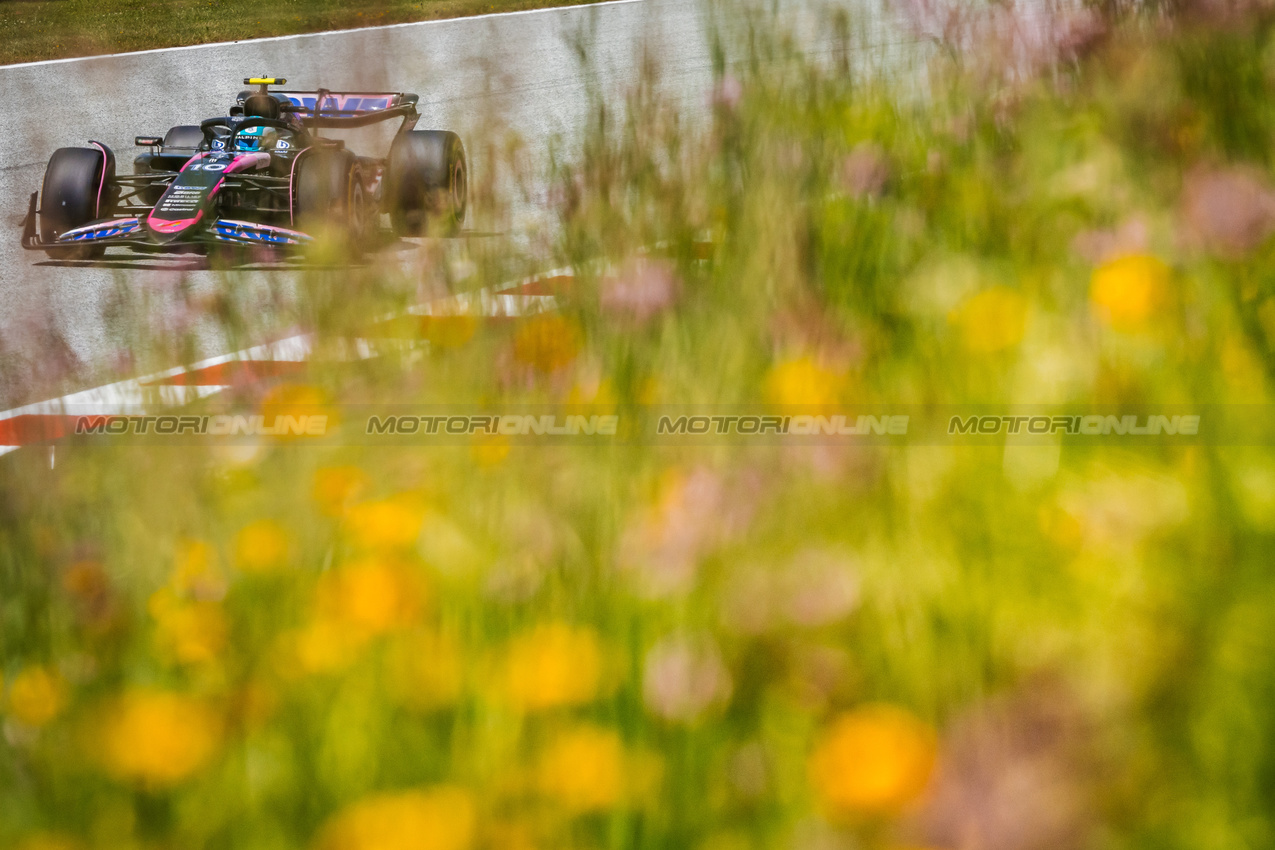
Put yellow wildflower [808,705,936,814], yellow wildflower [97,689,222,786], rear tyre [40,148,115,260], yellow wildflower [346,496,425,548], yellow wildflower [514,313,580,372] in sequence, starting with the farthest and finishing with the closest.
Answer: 1. rear tyre [40,148,115,260]
2. yellow wildflower [514,313,580,372]
3. yellow wildflower [346,496,425,548]
4. yellow wildflower [97,689,222,786]
5. yellow wildflower [808,705,936,814]

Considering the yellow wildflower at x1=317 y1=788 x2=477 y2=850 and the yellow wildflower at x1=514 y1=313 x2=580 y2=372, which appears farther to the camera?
the yellow wildflower at x1=514 y1=313 x2=580 y2=372

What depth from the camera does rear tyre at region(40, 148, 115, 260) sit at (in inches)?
217

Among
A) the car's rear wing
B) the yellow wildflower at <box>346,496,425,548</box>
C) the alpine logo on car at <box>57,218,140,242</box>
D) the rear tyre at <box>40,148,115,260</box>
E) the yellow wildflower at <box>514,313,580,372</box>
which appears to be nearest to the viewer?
the yellow wildflower at <box>346,496,425,548</box>

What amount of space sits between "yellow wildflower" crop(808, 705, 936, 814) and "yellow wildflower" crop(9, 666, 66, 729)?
0.69 metres

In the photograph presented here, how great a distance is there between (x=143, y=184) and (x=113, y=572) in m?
4.95

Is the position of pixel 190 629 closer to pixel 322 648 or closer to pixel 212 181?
pixel 322 648

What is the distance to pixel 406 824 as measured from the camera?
92 cm

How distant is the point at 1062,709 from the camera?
941 millimetres

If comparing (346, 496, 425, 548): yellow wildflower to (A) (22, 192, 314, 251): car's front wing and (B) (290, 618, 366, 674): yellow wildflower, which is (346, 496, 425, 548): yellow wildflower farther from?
(A) (22, 192, 314, 251): car's front wing

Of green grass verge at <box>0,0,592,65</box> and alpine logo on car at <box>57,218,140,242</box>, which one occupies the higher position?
green grass verge at <box>0,0,592,65</box>

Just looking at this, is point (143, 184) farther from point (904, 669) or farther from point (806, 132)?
point (904, 669)

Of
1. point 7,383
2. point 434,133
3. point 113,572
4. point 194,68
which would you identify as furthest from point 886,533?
point 194,68

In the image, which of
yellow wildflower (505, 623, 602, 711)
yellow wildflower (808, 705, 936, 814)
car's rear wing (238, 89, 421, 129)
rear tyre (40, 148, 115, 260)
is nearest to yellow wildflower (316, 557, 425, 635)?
yellow wildflower (505, 623, 602, 711)

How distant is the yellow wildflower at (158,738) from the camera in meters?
1.01
